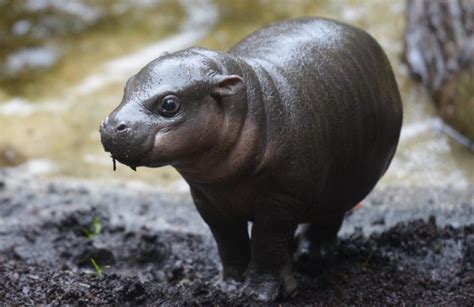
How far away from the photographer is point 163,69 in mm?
3111

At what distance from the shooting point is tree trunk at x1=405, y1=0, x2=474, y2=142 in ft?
22.0

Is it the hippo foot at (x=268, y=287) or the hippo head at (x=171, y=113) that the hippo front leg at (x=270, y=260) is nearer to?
the hippo foot at (x=268, y=287)

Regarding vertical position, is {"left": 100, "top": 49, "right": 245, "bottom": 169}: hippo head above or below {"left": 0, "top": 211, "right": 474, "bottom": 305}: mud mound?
above

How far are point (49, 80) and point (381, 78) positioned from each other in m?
5.19

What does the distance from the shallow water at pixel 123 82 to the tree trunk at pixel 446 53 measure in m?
0.18

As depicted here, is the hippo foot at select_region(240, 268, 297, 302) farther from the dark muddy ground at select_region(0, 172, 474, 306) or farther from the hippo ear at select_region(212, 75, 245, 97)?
the hippo ear at select_region(212, 75, 245, 97)

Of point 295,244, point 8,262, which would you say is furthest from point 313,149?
point 8,262

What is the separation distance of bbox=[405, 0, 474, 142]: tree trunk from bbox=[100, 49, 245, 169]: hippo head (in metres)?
3.99

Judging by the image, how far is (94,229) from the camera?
4.97m

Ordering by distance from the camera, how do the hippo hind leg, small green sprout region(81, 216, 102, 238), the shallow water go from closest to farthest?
the hippo hind leg < small green sprout region(81, 216, 102, 238) < the shallow water

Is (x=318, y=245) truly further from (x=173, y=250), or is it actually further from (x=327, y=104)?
(x=327, y=104)

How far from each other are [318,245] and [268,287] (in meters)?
0.73

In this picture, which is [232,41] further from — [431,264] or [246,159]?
[246,159]

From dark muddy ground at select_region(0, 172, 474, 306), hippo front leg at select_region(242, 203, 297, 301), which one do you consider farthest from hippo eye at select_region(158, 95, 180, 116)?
dark muddy ground at select_region(0, 172, 474, 306)
